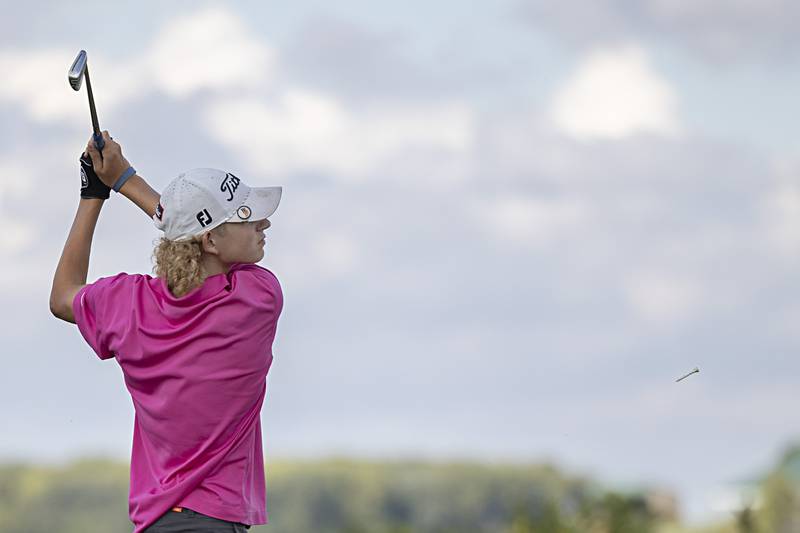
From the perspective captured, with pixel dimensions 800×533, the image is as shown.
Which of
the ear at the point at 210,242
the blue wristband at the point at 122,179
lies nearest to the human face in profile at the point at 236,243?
the ear at the point at 210,242

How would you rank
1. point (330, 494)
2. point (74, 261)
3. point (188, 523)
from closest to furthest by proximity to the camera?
point (188, 523), point (74, 261), point (330, 494)

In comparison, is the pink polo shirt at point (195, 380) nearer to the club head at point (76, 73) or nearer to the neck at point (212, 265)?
the neck at point (212, 265)

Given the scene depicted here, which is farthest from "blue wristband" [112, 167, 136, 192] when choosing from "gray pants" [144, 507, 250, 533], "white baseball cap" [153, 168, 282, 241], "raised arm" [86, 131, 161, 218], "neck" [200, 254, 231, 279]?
"gray pants" [144, 507, 250, 533]

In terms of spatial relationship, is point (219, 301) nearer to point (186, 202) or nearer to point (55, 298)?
point (186, 202)

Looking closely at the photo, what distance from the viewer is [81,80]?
13.7 feet

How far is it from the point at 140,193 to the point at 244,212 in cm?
44

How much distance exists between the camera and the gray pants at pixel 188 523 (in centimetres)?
391

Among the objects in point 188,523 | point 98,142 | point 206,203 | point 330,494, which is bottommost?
point 188,523

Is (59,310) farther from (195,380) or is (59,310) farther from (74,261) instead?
(195,380)

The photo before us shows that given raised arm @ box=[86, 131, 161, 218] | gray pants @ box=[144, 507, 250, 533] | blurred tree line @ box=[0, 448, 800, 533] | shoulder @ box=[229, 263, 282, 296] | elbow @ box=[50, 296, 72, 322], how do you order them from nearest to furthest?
gray pants @ box=[144, 507, 250, 533] < shoulder @ box=[229, 263, 282, 296] < elbow @ box=[50, 296, 72, 322] < raised arm @ box=[86, 131, 161, 218] < blurred tree line @ box=[0, 448, 800, 533]

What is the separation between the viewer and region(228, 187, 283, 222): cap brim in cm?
412

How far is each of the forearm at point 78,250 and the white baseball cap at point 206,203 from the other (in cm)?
26

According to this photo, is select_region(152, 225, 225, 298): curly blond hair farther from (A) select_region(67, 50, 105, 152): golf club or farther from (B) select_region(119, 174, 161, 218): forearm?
(A) select_region(67, 50, 105, 152): golf club

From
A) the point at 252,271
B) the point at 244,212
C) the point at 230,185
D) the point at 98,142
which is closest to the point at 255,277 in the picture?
the point at 252,271
